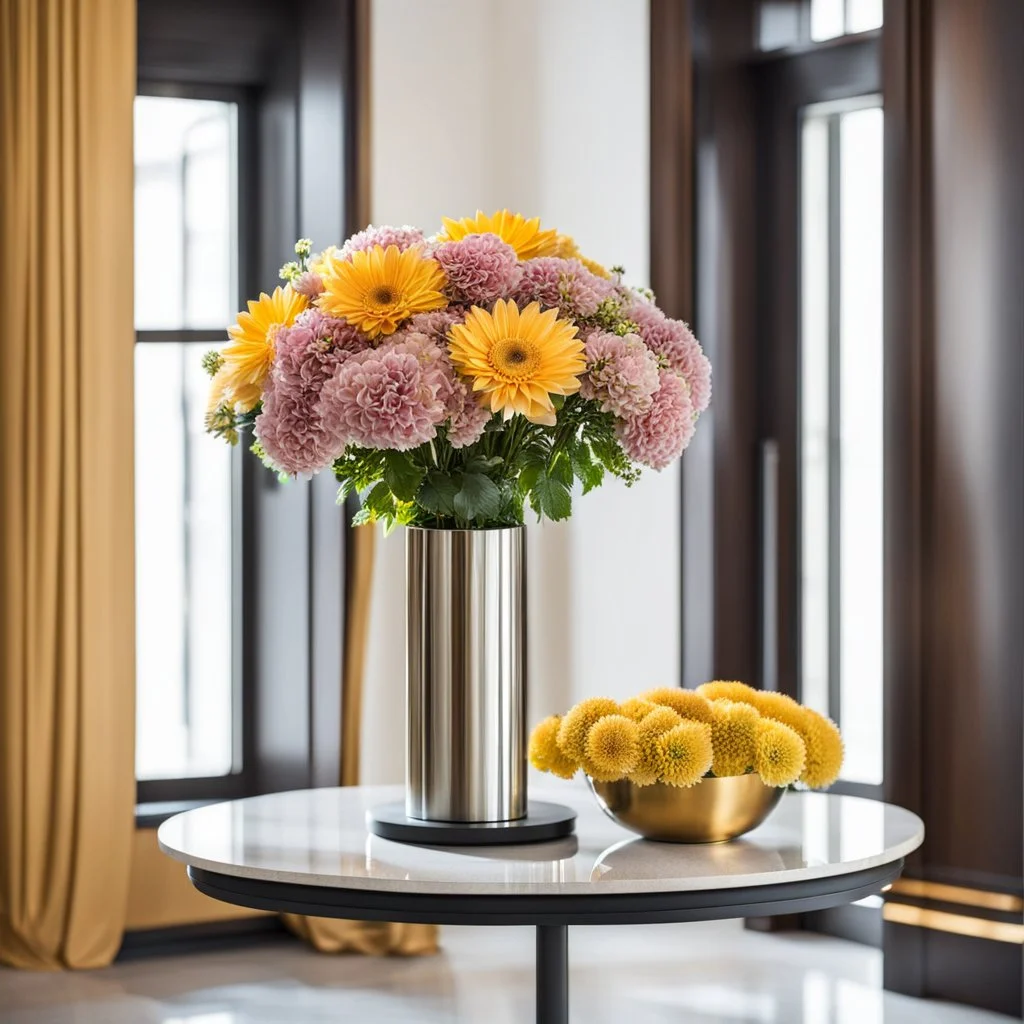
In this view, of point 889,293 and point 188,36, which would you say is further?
point 188,36

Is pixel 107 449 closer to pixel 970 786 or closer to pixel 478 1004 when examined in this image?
pixel 478 1004

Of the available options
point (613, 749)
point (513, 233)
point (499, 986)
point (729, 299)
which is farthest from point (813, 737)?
point (729, 299)

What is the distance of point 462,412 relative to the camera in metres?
1.65

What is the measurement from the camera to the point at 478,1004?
3.31 meters

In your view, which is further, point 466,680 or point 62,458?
point 62,458

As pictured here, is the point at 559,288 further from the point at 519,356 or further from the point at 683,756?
the point at 683,756

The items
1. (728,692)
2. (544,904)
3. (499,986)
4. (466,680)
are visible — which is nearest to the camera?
(544,904)

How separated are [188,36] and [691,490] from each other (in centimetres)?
178

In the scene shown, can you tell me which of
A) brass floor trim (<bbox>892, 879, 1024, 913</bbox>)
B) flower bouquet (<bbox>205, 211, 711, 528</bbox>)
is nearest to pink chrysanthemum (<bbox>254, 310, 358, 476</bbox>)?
flower bouquet (<bbox>205, 211, 711, 528</bbox>)

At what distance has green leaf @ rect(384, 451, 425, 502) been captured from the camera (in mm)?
1724

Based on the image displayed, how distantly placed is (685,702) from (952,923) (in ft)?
5.93

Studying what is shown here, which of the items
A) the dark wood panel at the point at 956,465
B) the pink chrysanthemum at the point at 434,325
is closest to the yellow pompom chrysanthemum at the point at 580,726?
the pink chrysanthemum at the point at 434,325

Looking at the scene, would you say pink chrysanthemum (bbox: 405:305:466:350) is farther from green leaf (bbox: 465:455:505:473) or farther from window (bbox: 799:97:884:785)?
window (bbox: 799:97:884:785)

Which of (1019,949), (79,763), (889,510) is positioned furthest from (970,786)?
(79,763)
